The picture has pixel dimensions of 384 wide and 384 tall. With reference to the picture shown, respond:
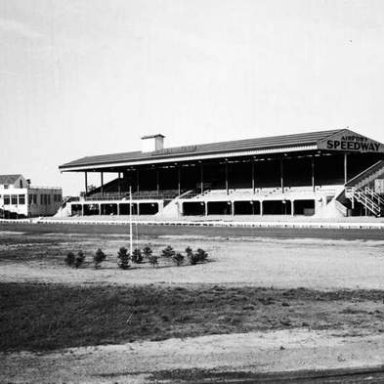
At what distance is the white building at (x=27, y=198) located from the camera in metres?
97.1

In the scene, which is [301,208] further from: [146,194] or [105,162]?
[105,162]

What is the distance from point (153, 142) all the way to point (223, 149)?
19993 mm

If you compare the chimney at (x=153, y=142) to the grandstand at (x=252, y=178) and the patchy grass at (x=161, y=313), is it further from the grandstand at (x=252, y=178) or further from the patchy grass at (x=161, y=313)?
the patchy grass at (x=161, y=313)

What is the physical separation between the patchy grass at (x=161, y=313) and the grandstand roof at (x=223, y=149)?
4327 cm

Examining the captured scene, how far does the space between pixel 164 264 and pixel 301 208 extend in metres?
44.4

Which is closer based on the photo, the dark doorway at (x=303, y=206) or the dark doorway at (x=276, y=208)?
the dark doorway at (x=303, y=206)

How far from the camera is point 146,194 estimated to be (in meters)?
77.2

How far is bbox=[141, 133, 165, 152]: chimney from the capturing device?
268ft

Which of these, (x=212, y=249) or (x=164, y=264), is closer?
(x=164, y=264)

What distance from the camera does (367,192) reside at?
176 ft

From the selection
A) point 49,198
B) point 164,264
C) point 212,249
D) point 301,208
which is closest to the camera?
point 164,264

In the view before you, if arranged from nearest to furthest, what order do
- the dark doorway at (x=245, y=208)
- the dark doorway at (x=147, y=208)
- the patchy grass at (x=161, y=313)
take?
1. the patchy grass at (x=161, y=313)
2. the dark doorway at (x=245, y=208)
3. the dark doorway at (x=147, y=208)

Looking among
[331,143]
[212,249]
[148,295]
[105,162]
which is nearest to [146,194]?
[105,162]

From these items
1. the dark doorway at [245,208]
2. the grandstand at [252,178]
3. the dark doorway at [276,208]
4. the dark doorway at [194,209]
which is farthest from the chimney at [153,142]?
the dark doorway at [276,208]
